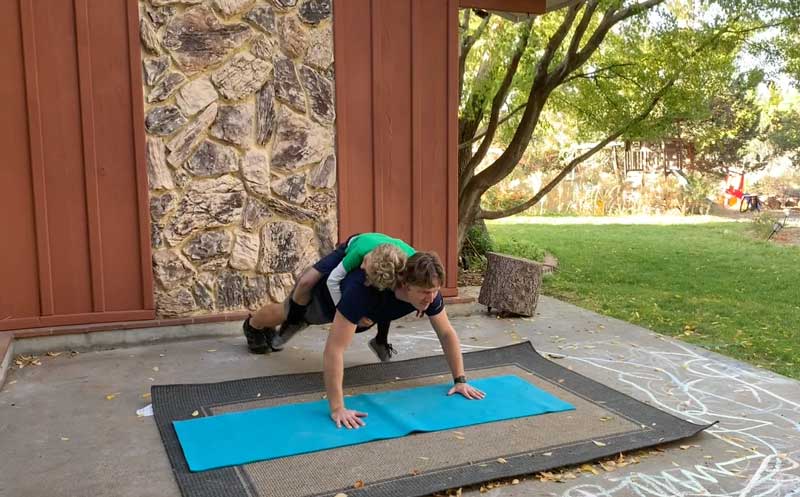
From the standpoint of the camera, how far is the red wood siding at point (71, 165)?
4.16 meters

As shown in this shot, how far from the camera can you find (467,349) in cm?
440

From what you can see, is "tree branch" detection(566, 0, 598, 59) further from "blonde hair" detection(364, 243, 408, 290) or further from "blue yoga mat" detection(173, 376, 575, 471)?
"blonde hair" detection(364, 243, 408, 290)

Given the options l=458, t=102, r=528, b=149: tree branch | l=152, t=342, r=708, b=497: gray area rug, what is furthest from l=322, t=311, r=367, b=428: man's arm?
l=458, t=102, r=528, b=149: tree branch

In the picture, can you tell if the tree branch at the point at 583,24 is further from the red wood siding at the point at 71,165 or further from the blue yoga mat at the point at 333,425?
the blue yoga mat at the point at 333,425

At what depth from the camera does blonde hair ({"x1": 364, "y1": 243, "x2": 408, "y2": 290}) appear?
2.90m

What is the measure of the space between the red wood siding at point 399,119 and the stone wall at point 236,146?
0.48 ft

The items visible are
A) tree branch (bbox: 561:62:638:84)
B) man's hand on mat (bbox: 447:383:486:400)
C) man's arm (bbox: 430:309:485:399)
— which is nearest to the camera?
man's arm (bbox: 430:309:485:399)

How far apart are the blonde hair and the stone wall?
6.39 ft

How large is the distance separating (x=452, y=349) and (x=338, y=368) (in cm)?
65

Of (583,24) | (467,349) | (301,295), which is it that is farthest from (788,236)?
(301,295)

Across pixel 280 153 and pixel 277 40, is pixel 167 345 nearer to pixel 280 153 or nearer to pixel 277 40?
pixel 280 153

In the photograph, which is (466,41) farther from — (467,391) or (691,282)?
(467,391)

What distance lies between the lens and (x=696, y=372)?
3.97 metres

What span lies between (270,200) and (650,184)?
1293 cm
